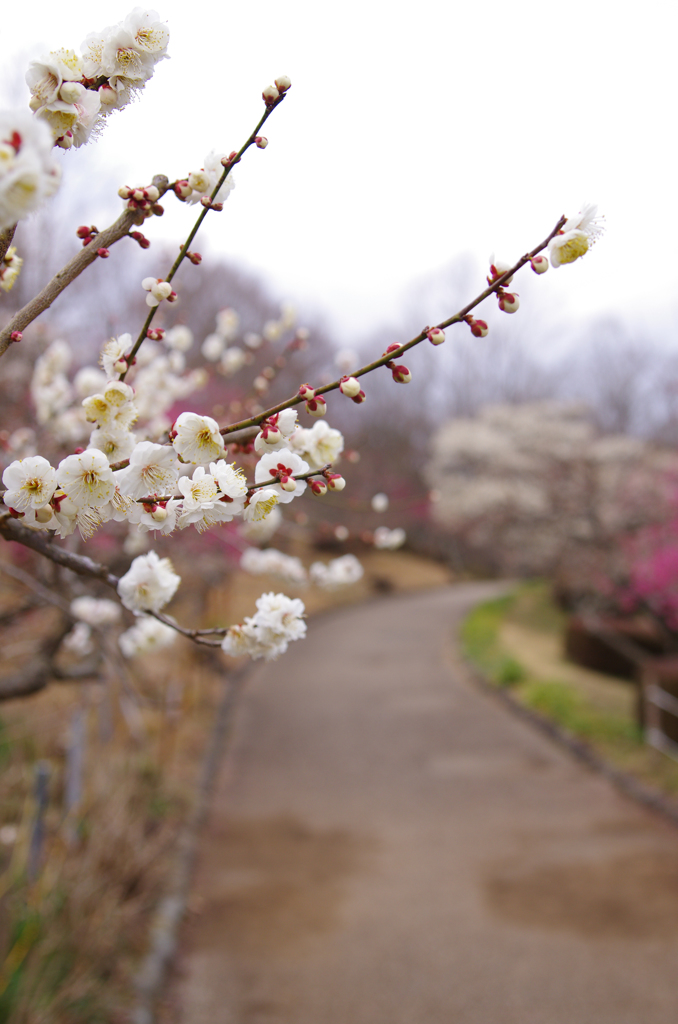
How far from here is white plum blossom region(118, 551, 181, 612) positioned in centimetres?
135

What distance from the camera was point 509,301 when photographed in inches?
45.0

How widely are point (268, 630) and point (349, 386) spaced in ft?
1.78

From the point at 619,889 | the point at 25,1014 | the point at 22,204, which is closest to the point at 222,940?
the point at 25,1014

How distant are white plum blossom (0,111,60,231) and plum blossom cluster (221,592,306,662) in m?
0.87

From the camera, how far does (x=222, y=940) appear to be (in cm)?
430

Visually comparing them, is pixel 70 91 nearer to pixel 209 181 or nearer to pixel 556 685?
pixel 209 181

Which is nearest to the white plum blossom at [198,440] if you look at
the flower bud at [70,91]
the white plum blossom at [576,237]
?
the flower bud at [70,91]

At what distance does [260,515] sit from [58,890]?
325cm

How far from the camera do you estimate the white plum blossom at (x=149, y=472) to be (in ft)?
3.44

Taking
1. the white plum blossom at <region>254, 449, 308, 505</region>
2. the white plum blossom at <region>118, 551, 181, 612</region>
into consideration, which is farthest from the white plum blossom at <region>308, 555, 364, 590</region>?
the white plum blossom at <region>254, 449, 308, 505</region>

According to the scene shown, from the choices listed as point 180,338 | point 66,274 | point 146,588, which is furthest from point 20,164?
point 180,338

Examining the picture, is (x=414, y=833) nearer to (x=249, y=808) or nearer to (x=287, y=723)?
(x=249, y=808)

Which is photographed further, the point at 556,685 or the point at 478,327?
the point at 556,685

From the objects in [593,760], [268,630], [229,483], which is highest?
[593,760]
